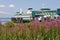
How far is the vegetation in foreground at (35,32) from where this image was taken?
6734mm

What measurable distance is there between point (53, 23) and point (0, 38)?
165cm

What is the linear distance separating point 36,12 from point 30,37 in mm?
36252

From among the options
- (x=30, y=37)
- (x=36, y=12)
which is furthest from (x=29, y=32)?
(x=36, y=12)

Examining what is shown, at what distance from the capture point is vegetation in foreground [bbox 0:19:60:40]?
22.1 feet

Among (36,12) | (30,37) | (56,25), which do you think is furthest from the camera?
(36,12)

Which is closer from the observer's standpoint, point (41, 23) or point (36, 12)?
point (41, 23)

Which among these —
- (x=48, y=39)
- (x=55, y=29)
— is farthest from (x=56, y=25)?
(x=48, y=39)

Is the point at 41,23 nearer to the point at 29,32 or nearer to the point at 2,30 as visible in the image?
the point at 29,32

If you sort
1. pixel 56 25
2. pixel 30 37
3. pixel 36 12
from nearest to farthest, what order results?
pixel 30 37
pixel 56 25
pixel 36 12

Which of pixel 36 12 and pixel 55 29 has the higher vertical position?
pixel 55 29

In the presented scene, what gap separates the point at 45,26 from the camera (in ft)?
22.9

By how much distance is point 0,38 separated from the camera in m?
6.94

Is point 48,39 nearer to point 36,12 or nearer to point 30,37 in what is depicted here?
point 30,37

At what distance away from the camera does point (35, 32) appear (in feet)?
22.2
